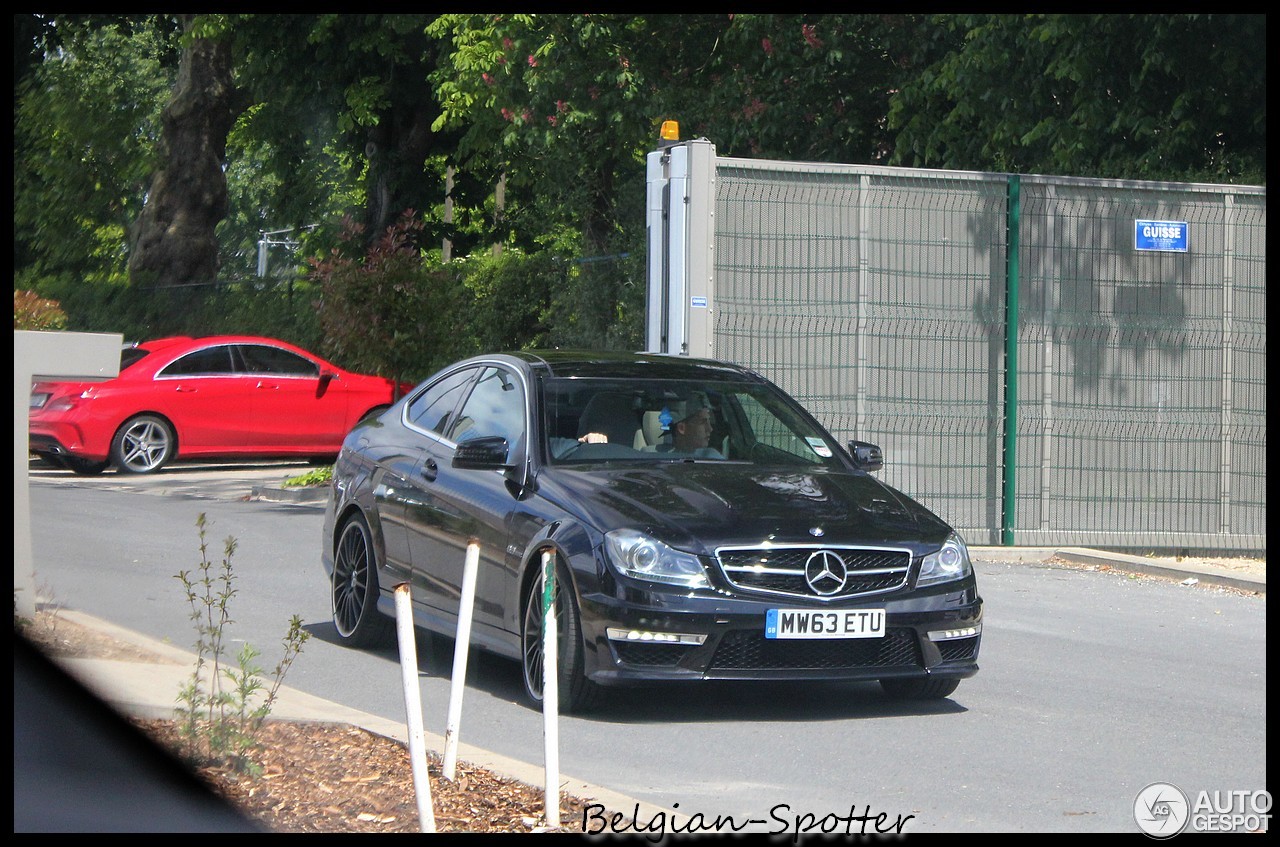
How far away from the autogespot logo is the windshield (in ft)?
8.73

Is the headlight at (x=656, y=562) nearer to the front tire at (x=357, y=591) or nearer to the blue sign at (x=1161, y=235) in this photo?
the front tire at (x=357, y=591)

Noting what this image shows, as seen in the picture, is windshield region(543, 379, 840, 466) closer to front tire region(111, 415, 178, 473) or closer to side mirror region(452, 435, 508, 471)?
side mirror region(452, 435, 508, 471)

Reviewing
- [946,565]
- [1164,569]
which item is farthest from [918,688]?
[1164,569]

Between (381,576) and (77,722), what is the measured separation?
2.22 meters

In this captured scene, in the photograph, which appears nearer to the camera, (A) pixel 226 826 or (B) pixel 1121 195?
(A) pixel 226 826

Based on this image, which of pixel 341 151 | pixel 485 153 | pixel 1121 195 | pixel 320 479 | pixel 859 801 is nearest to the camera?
pixel 859 801

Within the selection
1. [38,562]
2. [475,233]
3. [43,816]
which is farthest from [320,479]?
[475,233]

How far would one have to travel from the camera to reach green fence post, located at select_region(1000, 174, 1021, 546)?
1358 centimetres

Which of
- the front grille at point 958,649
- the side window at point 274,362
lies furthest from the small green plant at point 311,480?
the front grille at point 958,649

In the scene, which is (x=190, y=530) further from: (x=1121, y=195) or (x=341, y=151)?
(x=341, y=151)

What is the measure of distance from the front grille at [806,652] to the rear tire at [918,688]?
1.81 ft

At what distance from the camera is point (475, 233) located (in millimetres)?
32188

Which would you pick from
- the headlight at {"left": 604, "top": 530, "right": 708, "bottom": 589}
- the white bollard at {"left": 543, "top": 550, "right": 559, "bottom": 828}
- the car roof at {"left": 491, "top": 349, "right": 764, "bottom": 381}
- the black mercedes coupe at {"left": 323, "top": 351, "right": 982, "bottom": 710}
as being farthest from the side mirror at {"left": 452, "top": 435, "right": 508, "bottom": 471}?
the white bollard at {"left": 543, "top": 550, "right": 559, "bottom": 828}

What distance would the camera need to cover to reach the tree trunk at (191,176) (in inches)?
1257
